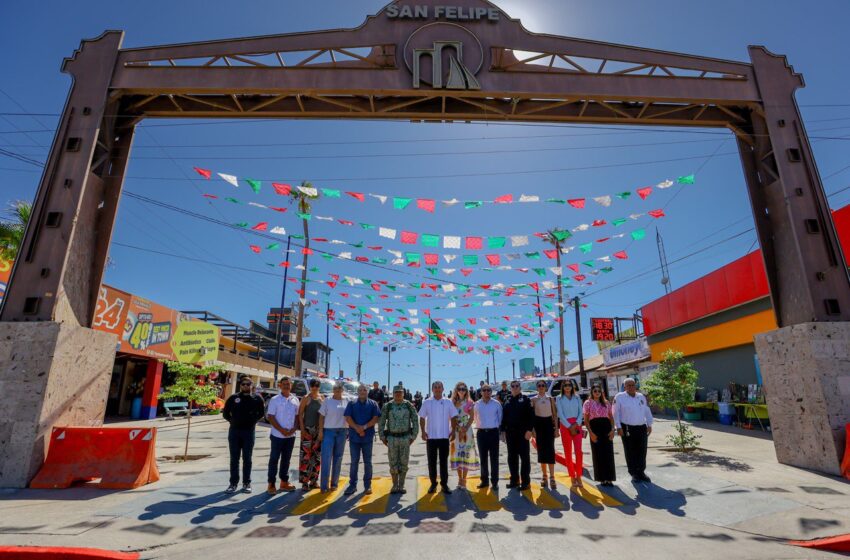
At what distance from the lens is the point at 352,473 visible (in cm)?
726

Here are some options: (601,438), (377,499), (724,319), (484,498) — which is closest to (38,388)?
(377,499)

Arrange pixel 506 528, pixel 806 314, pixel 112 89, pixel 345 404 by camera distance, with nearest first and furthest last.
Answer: pixel 506 528
pixel 345 404
pixel 806 314
pixel 112 89

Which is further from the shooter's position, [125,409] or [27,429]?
[125,409]

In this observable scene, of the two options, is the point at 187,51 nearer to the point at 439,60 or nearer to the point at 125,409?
the point at 439,60

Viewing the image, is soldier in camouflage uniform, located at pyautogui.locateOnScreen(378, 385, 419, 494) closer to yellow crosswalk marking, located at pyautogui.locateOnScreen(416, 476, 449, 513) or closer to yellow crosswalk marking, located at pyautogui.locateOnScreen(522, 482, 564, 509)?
yellow crosswalk marking, located at pyautogui.locateOnScreen(416, 476, 449, 513)

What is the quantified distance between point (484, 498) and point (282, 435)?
3389mm

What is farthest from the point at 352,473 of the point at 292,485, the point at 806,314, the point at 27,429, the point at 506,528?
the point at 806,314

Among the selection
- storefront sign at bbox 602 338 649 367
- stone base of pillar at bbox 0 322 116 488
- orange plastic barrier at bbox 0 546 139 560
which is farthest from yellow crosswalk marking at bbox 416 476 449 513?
storefront sign at bbox 602 338 649 367

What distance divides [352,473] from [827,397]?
27.4 feet

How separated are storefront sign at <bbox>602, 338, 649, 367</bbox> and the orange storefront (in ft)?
8.72

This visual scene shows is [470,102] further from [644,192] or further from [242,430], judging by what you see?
[242,430]

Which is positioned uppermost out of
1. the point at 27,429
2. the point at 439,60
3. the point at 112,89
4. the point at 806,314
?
the point at 439,60

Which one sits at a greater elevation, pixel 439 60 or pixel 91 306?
pixel 439 60

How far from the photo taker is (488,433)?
7348 mm
